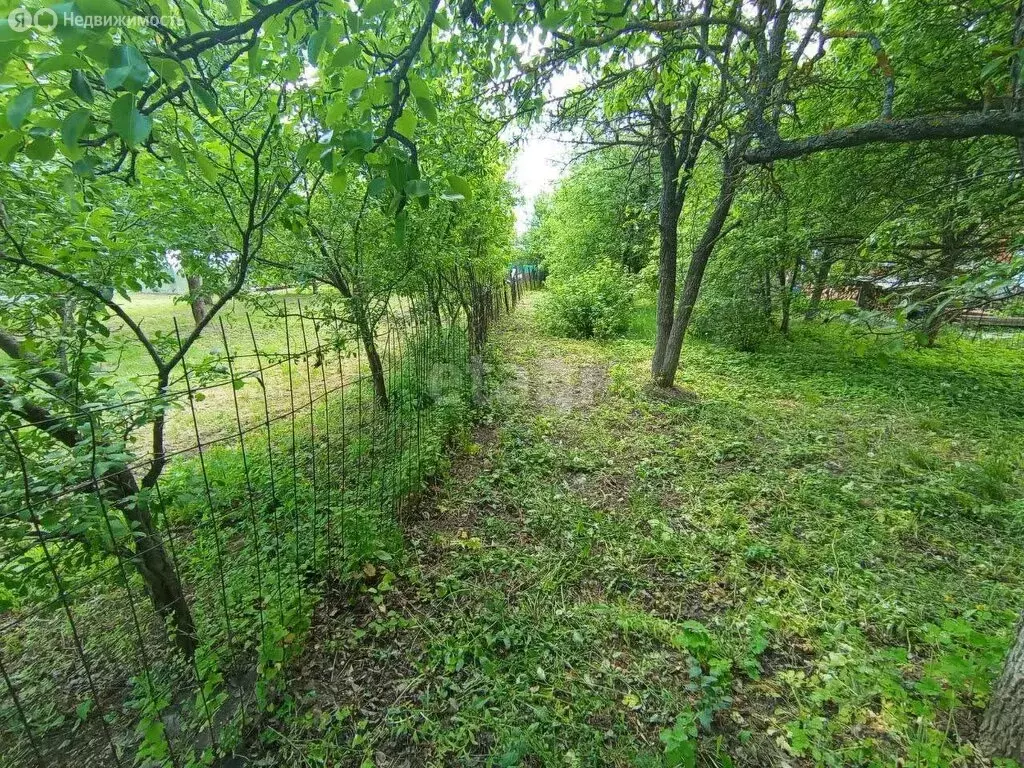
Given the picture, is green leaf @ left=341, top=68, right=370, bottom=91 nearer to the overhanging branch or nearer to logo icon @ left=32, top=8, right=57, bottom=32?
logo icon @ left=32, top=8, right=57, bottom=32

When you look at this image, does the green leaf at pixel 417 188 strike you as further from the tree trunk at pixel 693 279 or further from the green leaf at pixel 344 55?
the tree trunk at pixel 693 279

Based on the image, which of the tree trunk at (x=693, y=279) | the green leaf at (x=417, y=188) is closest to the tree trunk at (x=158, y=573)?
the green leaf at (x=417, y=188)

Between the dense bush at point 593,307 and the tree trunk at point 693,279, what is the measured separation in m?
4.38

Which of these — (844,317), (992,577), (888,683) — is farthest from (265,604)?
(992,577)

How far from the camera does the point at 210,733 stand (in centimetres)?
192

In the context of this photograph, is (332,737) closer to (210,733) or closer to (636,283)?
(210,733)

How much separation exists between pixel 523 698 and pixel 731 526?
88.4 inches

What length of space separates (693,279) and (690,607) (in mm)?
4728

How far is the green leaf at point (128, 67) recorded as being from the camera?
2.09 ft

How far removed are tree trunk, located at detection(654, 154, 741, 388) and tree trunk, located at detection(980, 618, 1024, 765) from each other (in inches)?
175

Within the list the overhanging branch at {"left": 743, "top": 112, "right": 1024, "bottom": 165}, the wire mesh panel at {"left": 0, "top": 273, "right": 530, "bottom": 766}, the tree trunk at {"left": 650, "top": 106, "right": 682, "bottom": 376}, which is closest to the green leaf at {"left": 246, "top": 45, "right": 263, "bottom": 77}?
the wire mesh panel at {"left": 0, "top": 273, "right": 530, "bottom": 766}

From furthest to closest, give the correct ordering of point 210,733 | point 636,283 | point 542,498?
1. point 636,283
2. point 542,498
3. point 210,733

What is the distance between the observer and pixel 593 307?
36.6 feet

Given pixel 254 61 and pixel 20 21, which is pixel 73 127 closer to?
pixel 20 21
